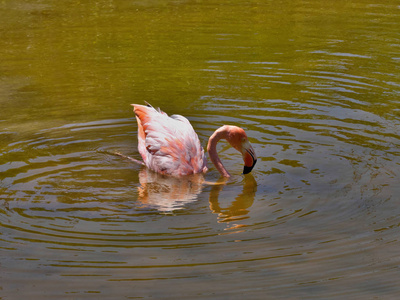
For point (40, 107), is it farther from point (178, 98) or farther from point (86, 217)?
point (86, 217)

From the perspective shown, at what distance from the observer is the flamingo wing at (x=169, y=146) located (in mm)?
6863

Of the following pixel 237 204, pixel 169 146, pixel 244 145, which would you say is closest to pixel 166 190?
pixel 169 146

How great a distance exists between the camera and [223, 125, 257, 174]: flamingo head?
6.43 m

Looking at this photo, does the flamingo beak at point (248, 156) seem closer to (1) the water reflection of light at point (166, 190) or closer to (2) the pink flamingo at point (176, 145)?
(2) the pink flamingo at point (176, 145)

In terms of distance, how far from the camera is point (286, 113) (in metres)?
8.30

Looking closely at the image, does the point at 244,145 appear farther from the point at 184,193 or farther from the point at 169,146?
the point at 169,146

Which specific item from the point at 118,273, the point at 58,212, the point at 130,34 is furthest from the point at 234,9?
the point at 118,273

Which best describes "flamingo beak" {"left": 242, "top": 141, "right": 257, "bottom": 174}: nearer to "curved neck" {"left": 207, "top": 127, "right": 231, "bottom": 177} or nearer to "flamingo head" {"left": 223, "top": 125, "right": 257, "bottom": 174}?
"flamingo head" {"left": 223, "top": 125, "right": 257, "bottom": 174}

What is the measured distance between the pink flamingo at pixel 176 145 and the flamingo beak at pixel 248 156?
3 cm

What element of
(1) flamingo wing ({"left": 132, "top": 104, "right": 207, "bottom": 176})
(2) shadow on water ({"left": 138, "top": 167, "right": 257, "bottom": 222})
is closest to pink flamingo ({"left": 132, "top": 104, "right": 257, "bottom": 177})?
(1) flamingo wing ({"left": 132, "top": 104, "right": 207, "bottom": 176})

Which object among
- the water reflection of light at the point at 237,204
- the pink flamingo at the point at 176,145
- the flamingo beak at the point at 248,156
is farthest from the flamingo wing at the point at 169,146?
the flamingo beak at the point at 248,156

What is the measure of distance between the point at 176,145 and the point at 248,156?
873 mm

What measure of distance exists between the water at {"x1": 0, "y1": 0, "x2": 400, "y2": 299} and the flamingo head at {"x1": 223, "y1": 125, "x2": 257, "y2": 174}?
230 mm

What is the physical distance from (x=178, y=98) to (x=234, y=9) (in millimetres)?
6069
